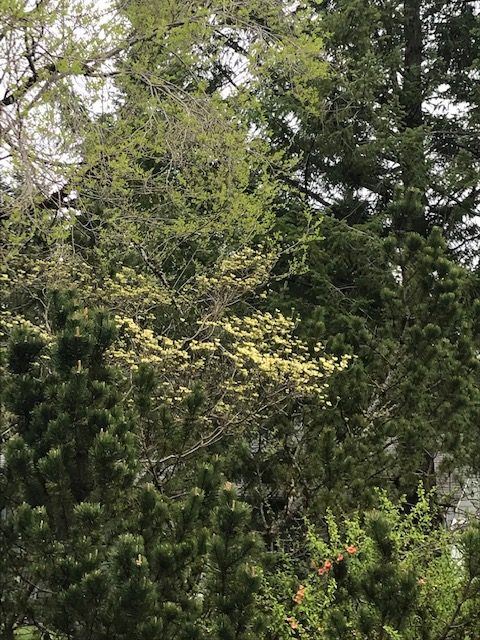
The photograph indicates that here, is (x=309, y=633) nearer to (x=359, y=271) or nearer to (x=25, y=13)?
(x=25, y=13)

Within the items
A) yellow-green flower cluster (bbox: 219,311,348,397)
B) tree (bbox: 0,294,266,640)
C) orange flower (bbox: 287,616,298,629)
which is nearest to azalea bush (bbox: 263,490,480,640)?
orange flower (bbox: 287,616,298,629)

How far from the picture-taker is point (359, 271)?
8.99 metres

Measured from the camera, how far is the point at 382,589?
277 cm

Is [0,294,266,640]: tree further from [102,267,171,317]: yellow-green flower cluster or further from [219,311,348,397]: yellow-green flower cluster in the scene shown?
[102,267,171,317]: yellow-green flower cluster

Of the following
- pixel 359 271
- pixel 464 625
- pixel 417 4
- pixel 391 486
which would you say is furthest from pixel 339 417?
pixel 417 4

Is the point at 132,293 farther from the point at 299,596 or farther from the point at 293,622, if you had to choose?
the point at 293,622

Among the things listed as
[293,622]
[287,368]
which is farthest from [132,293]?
[293,622]

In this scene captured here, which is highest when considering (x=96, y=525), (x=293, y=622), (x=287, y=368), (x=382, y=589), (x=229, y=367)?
(x=287, y=368)

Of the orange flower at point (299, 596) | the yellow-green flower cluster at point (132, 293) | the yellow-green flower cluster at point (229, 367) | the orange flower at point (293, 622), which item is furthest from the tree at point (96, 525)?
the yellow-green flower cluster at point (132, 293)

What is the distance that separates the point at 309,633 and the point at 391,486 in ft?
4.92

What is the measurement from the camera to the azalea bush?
277 cm

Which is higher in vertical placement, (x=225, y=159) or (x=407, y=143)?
(x=407, y=143)

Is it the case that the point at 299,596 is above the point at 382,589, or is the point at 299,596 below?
below

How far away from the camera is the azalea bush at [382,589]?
109 inches
